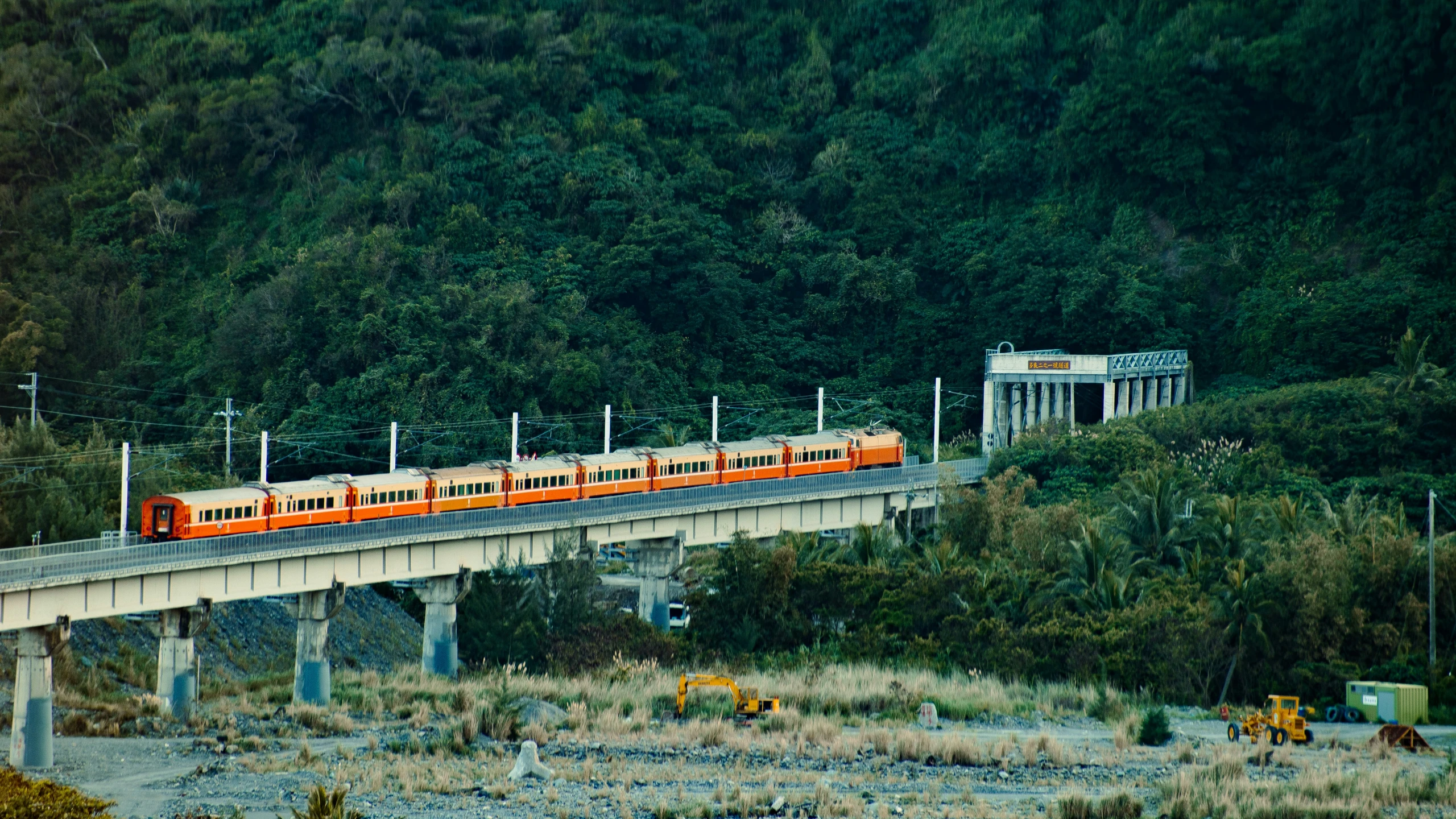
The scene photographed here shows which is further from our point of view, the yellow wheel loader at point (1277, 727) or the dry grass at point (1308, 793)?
the yellow wheel loader at point (1277, 727)

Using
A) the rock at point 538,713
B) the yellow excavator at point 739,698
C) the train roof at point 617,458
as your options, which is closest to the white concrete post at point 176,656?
the rock at point 538,713

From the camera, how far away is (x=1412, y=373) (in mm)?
91500

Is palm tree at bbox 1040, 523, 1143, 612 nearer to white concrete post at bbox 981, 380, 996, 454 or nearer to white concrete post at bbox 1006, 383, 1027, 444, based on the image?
white concrete post at bbox 981, 380, 996, 454

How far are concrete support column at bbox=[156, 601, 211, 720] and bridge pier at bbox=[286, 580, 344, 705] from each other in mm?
3446

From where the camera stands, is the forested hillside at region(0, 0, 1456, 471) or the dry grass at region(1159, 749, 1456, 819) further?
the forested hillside at region(0, 0, 1456, 471)

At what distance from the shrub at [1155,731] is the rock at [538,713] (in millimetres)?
14853

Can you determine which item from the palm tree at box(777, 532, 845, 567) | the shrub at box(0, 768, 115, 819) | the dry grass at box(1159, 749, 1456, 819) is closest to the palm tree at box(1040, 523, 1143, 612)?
the palm tree at box(777, 532, 845, 567)

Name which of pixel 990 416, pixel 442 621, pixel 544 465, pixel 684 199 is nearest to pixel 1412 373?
pixel 990 416

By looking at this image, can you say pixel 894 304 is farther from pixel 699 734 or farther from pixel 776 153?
pixel 699 734

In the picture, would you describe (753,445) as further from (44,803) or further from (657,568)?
(44,803)

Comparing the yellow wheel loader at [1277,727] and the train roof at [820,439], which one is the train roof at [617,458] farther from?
the yellow wheel loader at [1277,727]

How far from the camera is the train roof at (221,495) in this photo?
56.6m

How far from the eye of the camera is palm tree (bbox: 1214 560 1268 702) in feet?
183

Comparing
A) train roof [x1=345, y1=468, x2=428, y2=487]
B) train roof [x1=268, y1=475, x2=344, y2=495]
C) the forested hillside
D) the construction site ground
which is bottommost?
the construction site ground
